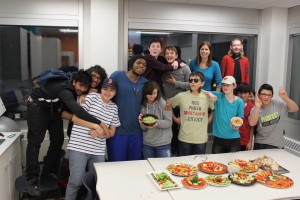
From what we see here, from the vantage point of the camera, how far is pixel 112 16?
3.78 meters

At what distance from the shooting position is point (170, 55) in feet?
11.4

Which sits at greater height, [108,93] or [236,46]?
[236,46]

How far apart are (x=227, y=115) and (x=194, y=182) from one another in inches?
42.9

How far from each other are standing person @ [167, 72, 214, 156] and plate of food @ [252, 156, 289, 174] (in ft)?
Result: 2.06

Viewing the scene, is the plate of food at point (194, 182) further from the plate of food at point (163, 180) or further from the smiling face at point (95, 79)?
the smiling face at point (95, 79)

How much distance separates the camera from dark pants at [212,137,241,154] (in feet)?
10.1

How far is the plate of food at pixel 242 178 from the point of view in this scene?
2207mm

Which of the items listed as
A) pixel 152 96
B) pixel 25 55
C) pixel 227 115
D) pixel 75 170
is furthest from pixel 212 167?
pixel 25 55

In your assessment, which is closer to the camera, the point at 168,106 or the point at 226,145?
A: the point at 168,106

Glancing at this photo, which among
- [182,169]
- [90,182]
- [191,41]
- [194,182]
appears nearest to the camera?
[194,182]

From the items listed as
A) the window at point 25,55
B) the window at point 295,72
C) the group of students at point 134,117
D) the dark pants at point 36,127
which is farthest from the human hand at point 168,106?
the window at point 295,72

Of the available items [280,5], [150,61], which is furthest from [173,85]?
[280,5]

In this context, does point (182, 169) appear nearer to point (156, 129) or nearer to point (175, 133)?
point (156, 129)

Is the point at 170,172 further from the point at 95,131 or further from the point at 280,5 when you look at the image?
the point at 280,5
